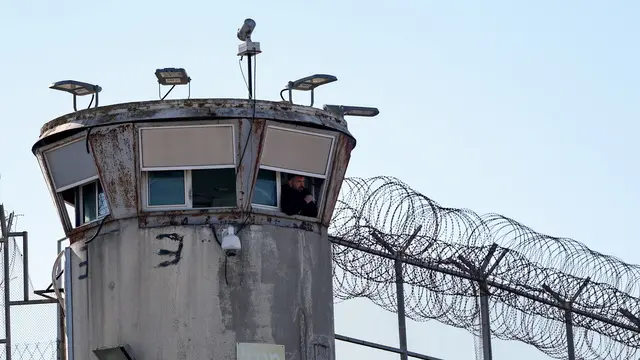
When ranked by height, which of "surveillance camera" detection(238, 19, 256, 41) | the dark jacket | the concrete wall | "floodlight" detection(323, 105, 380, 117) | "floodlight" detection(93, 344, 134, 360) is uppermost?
"surveillance camera" detection(238, 19, 256, 41)

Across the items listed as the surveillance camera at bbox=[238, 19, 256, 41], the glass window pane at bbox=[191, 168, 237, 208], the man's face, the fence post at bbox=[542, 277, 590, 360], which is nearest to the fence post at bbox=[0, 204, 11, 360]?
the glass window pane at bbox=[191, 168, 237, 208]

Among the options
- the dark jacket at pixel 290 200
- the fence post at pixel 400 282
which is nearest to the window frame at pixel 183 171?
the dark jacket at pixel 290 200

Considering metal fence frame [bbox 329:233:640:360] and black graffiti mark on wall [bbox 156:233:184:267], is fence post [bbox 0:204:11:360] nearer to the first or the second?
black graffiti mark on wall [bbox 156:233:184:267]

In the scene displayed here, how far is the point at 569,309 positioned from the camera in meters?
30.8

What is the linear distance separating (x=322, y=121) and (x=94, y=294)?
3.08 meters

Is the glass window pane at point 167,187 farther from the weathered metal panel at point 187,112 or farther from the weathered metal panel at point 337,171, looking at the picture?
the weathered metal panel at point 337,171

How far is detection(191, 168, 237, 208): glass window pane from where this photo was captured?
62.2 ft

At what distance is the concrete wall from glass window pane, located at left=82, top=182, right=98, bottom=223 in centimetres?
35

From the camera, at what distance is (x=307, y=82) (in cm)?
1939

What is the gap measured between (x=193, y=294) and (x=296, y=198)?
159cm

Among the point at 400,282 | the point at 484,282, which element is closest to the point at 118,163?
the point at 400,282

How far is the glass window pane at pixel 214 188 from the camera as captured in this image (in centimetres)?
1895

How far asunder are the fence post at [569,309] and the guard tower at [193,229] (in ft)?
38.8

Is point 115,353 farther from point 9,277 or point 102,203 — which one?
point 9,277
